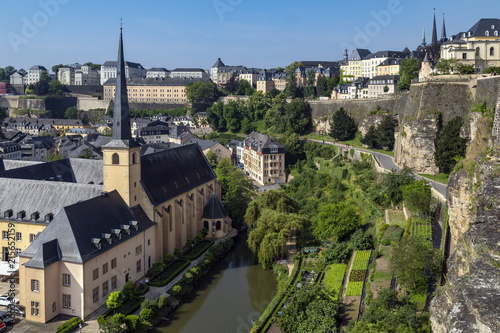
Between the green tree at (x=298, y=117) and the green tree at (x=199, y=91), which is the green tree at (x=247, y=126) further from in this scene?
the green tree at (x=199, y=91)

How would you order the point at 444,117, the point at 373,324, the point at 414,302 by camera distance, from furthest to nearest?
the point at 444,117
the point at 414,302
the point at 373,324

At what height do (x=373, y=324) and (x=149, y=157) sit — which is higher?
(x=149, y=157)

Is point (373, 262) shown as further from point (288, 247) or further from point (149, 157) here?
point (149, 157)

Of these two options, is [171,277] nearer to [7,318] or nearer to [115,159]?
[115,159]

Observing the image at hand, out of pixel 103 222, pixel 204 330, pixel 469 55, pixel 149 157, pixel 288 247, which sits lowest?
pixel 204 330

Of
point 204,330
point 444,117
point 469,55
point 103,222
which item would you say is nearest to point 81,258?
point 103,222

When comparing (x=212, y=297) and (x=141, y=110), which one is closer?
(x=212, y=297)

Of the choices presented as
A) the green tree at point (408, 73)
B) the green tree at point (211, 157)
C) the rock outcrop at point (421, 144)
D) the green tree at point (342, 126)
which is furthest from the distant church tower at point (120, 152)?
the green tree at point (408, 73)
